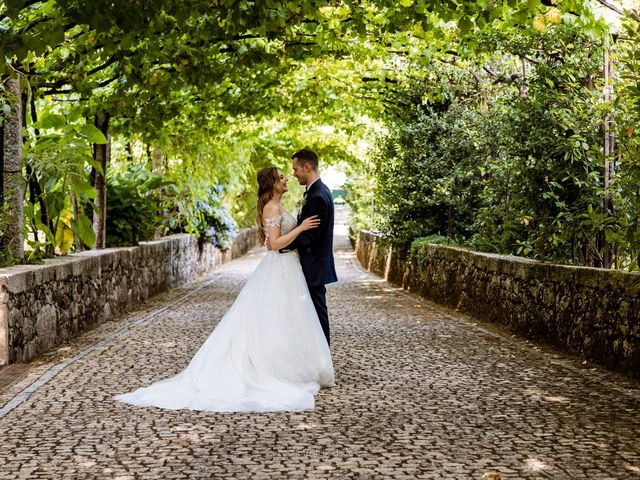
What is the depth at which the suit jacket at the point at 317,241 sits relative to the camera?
7.90 m

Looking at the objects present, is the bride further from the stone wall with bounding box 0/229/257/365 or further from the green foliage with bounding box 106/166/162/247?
the green foliage with bounding box 106/166/162/247

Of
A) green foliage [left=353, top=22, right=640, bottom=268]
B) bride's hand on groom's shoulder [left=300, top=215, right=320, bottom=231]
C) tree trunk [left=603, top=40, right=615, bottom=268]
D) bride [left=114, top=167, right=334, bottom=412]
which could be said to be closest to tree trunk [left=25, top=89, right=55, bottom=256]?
bride [left=114, top=167, right=334, bottom=412]

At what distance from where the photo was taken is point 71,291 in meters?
10.8

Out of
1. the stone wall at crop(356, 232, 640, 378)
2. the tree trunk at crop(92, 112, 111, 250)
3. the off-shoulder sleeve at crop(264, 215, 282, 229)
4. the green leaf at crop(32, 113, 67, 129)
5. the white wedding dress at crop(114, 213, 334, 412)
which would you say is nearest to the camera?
the white wedding dress at crop(114, 213, 334, 412)

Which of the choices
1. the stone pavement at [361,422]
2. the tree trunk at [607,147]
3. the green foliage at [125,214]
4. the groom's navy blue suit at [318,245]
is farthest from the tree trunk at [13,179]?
the tree trunk at [607,147]

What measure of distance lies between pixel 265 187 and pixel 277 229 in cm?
39

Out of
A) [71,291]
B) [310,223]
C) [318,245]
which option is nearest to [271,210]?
[310,223]

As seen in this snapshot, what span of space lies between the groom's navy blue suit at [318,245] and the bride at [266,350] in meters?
0.08

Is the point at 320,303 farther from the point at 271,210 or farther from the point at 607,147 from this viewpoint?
the point at 607,147

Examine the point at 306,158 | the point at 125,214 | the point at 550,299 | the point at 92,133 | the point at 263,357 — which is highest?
the point at 92,133

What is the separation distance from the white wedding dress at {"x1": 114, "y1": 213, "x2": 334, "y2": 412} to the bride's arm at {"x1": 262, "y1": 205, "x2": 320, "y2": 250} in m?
0.05

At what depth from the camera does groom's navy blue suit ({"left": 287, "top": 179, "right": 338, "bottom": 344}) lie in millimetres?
7902

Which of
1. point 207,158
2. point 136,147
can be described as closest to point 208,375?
point 207,158

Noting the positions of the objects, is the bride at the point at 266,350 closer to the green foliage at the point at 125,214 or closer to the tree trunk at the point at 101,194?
the tree trunk at the point at 101,194
